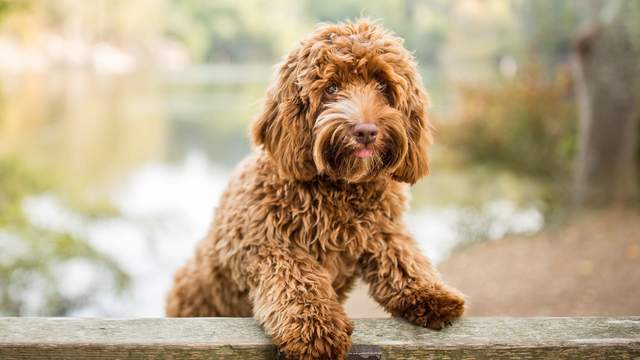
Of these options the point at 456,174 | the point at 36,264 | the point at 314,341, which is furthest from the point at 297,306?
the point at 456,174

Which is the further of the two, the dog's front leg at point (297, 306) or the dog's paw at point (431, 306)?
the dog's paw at point (431, 306)

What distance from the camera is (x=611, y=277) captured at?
6.51 meters

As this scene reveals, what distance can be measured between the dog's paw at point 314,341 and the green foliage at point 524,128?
10.0m

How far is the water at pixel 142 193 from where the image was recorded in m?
8.14

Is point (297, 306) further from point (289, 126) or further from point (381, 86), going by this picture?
point (381, 86)

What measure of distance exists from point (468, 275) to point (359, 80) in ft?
17.9

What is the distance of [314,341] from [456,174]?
42.3ft

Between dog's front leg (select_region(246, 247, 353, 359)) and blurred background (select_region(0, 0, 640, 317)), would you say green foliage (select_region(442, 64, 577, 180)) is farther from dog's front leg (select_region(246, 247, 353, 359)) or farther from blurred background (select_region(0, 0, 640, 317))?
dog's front leg (select_region(246, 247, 353, 359))

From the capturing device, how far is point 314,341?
2533 millimetres

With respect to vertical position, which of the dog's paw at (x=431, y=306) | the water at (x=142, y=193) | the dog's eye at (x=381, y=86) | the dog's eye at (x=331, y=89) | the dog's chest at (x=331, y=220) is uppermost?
the water at (x=142, y=193)

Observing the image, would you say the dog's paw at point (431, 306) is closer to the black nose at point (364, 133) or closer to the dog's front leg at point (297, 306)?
the dog's front leg at point (297, 306)

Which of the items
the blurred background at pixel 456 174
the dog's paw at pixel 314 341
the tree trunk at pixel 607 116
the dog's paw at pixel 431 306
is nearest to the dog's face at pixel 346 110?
A: the blurred background at pixel 456 174

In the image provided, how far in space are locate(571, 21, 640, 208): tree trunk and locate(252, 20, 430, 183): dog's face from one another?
6.65m

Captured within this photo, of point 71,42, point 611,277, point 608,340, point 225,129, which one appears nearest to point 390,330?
point 608,340
